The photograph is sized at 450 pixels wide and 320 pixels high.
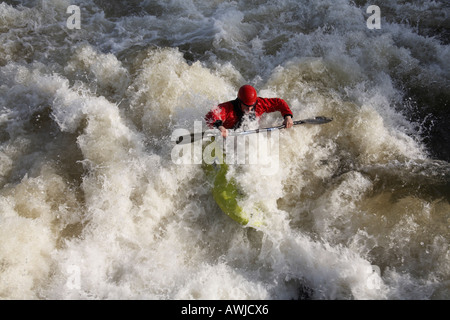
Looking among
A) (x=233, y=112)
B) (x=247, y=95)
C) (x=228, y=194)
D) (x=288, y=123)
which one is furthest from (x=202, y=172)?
(x=288, y=123)

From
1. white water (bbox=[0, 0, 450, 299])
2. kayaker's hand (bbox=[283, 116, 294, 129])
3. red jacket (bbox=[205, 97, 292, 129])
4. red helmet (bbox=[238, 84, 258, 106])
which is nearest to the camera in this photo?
white water (bbox=[0, 0, 450, 299])

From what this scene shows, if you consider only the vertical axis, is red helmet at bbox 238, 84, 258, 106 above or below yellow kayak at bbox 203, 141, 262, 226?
above

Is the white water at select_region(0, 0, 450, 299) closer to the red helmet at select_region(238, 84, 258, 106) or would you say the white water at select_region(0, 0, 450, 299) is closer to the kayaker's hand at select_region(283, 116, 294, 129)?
the kayaker's hand at select_region(283, 116, 294, 129)

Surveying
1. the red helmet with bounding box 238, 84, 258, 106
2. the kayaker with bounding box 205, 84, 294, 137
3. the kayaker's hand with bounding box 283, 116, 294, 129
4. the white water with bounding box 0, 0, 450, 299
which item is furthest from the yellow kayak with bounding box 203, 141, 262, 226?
the kayaker's hand with bounding box 283, 116, 294, 129

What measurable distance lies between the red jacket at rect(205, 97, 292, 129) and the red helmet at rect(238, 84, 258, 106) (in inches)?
6.8

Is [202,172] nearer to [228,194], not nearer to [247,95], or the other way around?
[228,194]

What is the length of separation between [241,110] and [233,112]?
11 centimetres

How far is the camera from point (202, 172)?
4.15 meters

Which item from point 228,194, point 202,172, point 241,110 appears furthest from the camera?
point 202,172

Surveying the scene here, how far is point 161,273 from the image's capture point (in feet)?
11.2

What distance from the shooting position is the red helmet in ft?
12.5

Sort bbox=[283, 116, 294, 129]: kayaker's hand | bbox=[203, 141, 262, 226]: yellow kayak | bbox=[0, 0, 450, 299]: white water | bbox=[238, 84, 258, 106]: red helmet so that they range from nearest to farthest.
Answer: bbox=[0, 0, 450, 299]: white water
bbox=[203, 141, 262, 226]: yellow kayak
bbox=[238, 84, 258, 106]: red helmet
bbox=[283, 116, 294, 129]: kayaker's hand

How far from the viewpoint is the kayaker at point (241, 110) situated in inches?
152
